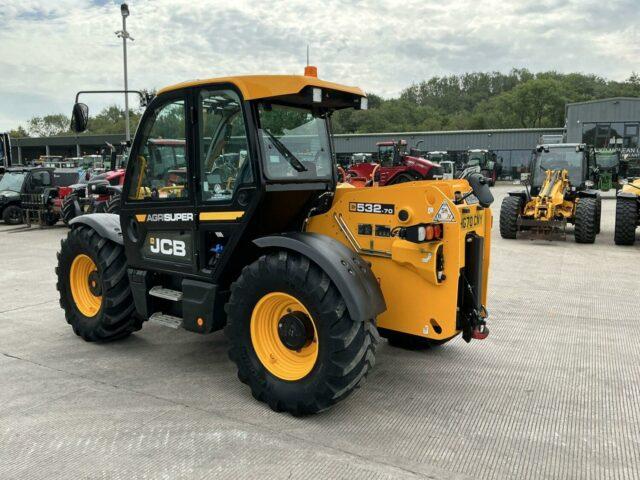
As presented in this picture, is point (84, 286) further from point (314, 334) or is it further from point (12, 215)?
A: point (12, 215)

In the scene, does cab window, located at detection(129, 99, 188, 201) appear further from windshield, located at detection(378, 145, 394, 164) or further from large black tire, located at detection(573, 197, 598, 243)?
windshield, located at detection(378, 145, 394, 164)

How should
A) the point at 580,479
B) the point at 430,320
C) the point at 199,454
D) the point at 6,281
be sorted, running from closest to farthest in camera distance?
the point at 580,479
the point at 199,454
the point at 430,320
the point at 6,281

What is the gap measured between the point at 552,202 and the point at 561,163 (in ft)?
6.29

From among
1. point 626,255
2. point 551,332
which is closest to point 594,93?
point 626,255

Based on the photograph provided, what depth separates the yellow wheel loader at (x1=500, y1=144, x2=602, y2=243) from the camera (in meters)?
11.4

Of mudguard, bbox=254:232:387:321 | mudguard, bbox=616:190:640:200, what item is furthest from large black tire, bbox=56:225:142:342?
mudguard, bbox=616:190:640:200

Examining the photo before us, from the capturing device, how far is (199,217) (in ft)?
13.5

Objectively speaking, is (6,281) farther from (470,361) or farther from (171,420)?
(470,361)

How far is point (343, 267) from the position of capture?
3492 millimetres

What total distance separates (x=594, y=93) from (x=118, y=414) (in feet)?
301

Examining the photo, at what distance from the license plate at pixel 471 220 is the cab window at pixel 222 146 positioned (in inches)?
59.0

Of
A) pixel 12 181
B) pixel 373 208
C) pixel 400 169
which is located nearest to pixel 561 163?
pixel 400 169

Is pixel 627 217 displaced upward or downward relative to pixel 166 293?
upward

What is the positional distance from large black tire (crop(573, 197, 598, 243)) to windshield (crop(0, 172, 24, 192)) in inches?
594
